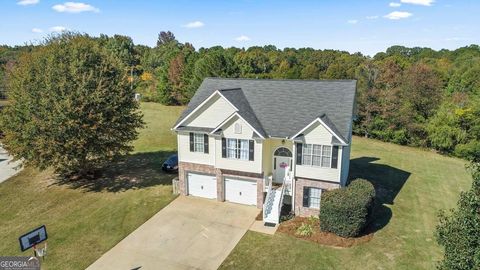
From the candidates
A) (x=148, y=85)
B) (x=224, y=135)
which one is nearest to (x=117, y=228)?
(x=224, y=135)

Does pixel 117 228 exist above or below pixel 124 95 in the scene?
below

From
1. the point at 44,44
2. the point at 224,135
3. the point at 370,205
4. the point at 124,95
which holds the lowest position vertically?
the point at 370,205

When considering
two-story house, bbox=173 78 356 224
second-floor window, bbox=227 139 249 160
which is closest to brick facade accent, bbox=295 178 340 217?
two-story house, bbox=173 78 356 224

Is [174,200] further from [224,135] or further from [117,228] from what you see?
[224,135]

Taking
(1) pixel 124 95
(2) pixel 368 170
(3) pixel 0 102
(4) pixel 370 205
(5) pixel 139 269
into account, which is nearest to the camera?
(5) pixel 139 269

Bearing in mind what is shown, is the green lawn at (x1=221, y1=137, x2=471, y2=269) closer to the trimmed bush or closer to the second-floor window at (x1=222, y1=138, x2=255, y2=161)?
the trimmed bush

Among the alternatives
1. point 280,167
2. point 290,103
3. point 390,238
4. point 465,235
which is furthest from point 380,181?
point 465,235

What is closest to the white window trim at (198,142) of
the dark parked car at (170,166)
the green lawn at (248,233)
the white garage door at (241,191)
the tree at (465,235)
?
the white garage door at (241,191)

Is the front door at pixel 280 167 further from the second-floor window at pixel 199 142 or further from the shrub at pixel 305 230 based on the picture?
the second-floor window at pixel 199 142
